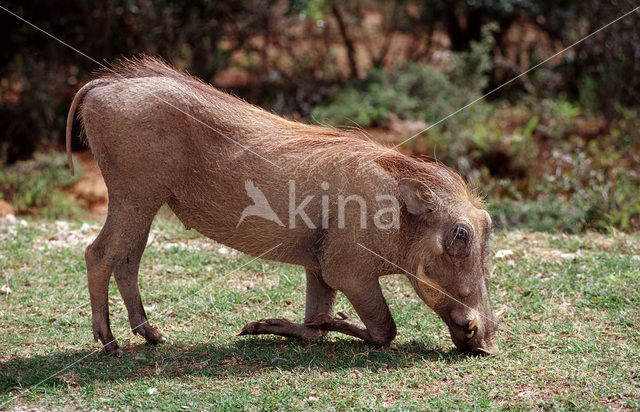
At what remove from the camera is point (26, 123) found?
9234 millimetres

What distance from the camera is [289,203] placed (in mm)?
3969

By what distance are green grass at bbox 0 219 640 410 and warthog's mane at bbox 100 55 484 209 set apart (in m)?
0.91

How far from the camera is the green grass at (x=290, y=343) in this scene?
3459 millimetres

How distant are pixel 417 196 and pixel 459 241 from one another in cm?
33

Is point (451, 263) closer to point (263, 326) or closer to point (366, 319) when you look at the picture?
point (366, 319)

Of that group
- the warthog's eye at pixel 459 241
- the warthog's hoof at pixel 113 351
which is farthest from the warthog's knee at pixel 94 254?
the warthog's eye at pixel 459 241

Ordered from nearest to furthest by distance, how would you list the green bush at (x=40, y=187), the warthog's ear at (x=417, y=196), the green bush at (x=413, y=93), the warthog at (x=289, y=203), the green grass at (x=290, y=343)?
the green grass at (x=290, y=343), the warthog at (x=289, y=203), the warthog's ear at (x=417, y=196), the green bush at (x=40, y=187), the green bush at (x=413, y=93)

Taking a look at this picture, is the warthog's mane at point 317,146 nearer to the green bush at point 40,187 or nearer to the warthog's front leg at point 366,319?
the warthog's front leg at point 366,319

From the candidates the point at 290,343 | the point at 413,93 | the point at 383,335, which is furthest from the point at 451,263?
the point at 413,93

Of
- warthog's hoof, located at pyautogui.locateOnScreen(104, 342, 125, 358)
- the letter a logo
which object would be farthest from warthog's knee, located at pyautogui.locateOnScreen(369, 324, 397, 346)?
warthog's hoof, located at pyautogui.locateOnScreen(104, 342, 125, 358)

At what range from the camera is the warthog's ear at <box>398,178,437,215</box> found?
157 inches

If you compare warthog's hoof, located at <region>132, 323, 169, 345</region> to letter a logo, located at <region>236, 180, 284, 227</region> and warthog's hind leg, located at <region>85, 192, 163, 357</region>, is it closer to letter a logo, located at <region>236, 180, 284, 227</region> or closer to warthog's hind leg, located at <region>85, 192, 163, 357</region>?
warthog's hind leg, located at <region>85, 192, 163, 357</region>

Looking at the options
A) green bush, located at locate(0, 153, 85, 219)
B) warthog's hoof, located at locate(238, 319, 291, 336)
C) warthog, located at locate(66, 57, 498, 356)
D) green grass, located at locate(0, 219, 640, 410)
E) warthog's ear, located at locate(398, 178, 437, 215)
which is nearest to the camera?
green grass, located at locate(0, 219, 640, 410)

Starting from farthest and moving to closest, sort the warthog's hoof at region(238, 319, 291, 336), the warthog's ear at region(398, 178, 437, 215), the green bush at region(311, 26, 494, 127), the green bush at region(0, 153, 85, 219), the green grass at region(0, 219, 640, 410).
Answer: the green bush at region(311, 26, 494, 127) < the green bush at region(0, 153, 85, 219) < the warthog's hoof at region(238, 319, 291, 336) < the warthog's ear at region(398, 178, 437, 215) < the green grass at region(0, 219, 640, 410)
